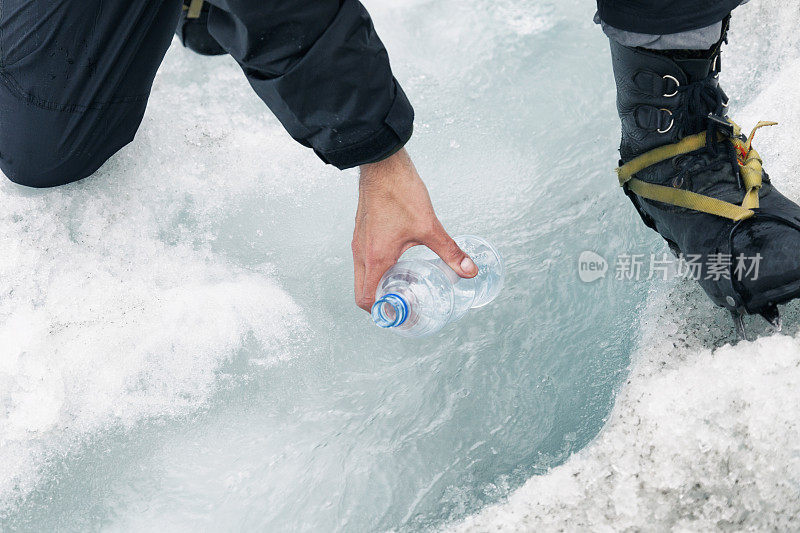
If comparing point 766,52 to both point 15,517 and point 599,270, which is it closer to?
point 599,270

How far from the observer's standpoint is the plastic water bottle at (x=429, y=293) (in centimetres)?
129

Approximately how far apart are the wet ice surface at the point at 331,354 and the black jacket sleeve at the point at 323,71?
1.84 feet

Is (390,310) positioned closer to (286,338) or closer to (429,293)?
(429,293)

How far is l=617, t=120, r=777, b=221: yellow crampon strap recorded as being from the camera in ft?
4.83

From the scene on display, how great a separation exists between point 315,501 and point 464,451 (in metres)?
0.31

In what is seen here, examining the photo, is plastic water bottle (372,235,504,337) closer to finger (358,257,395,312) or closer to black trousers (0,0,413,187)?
finger (358,257,395,312)

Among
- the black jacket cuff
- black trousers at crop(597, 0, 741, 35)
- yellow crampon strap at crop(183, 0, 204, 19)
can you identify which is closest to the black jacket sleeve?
the black jacket cuff

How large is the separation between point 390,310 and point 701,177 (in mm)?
755

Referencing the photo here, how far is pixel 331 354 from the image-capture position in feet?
5.55

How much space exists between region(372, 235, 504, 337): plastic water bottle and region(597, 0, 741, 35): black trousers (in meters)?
0.62

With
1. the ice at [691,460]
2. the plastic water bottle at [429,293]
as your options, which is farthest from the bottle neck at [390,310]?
the ice at [691,460]

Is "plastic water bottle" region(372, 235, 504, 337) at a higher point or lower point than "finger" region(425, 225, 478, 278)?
lower

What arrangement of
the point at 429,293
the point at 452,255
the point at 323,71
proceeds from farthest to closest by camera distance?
the point at 429,293, the point at 452,255, the point at 323,71

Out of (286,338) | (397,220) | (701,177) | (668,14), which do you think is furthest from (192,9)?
(701,177)
